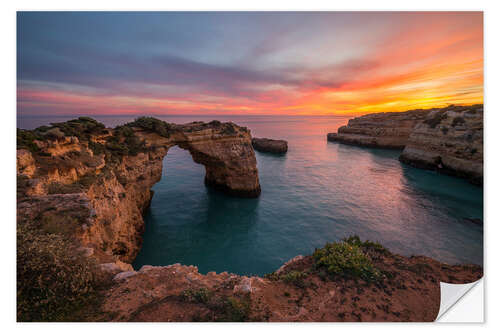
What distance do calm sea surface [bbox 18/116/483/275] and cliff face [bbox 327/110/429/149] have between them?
23794 mm

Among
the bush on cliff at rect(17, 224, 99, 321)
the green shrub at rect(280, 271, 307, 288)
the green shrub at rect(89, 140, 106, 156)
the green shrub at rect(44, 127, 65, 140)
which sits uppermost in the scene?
the green shrub at rect(44, 127, 65, 140)

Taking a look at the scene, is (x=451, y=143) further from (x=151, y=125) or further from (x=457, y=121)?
(x=151, y=125)

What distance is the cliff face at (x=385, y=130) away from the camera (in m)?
47.1

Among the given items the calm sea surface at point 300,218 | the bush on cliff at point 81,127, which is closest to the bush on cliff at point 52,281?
the calm sea surface at point 300,218

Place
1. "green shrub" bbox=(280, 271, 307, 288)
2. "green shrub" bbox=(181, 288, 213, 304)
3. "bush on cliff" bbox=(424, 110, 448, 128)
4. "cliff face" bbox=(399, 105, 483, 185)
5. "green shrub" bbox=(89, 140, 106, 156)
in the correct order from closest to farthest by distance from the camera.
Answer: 1. "green shrub" bbox=(181, 288, 213, 304)
2. "green shrub" bbox=(280, 271, 307, 288)
3. "green shrub" bbox=(89, 140, 106, 156)
4. "cliff face" bbox=(399, 105, 483, 185)
5. "bush on cliff" bbox=(424, 110, 448, 128)

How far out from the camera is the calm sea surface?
39.9 feet

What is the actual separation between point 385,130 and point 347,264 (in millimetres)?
56873

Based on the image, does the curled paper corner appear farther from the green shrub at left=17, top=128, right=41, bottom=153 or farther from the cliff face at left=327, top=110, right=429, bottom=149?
the cliff face at left=327, top=110, right=429, bottom=149

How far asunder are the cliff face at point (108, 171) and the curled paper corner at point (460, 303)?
8183mm

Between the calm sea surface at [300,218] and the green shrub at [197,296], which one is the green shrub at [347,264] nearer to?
the green shrub at [197,296]

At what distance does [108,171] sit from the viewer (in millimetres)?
9922

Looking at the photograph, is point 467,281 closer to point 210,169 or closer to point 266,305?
point 266,305

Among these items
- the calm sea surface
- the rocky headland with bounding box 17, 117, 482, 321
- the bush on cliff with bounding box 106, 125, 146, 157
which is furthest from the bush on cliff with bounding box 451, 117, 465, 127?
the bush on cliff with bounding box 106, 125, 146, 157

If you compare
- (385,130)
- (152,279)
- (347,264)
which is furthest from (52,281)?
(385,130)
